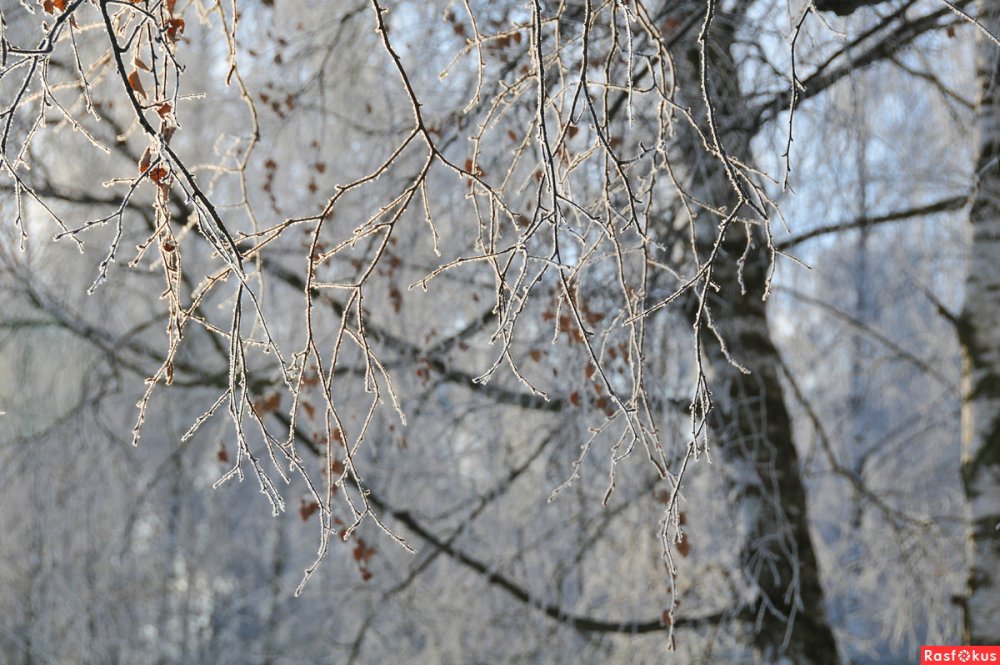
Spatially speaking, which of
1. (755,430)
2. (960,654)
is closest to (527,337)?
(755,430)

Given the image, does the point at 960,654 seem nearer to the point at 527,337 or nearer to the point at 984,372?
the point at 984,372

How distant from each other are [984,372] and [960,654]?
0.89m

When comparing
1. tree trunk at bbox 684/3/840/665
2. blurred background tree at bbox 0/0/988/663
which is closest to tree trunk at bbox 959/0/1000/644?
blurred background tree at bbox 0/0/988/663

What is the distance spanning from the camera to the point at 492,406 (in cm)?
348

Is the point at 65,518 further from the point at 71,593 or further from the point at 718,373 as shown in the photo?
the point at 718,373

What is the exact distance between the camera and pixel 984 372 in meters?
3.41

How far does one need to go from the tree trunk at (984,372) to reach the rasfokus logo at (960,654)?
32 mm

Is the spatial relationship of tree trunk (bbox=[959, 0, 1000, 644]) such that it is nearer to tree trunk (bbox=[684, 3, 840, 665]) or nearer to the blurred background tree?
the blurred background tree

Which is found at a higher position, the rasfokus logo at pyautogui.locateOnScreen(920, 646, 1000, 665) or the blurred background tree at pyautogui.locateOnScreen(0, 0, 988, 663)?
the blurred background tree at pyautogui.locateOnScreen(0, 0, 988, 663)

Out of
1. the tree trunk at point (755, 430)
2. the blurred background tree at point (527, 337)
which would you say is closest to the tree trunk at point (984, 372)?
the blurred background tree at point (527, 337)

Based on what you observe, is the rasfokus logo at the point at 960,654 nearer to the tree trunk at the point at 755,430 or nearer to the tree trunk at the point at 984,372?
the tree trunk at the point at 984,372

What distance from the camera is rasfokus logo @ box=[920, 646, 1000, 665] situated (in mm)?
3217

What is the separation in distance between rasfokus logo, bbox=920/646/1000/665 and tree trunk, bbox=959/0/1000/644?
0.03 metres

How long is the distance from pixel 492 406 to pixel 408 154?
2.81 feet
